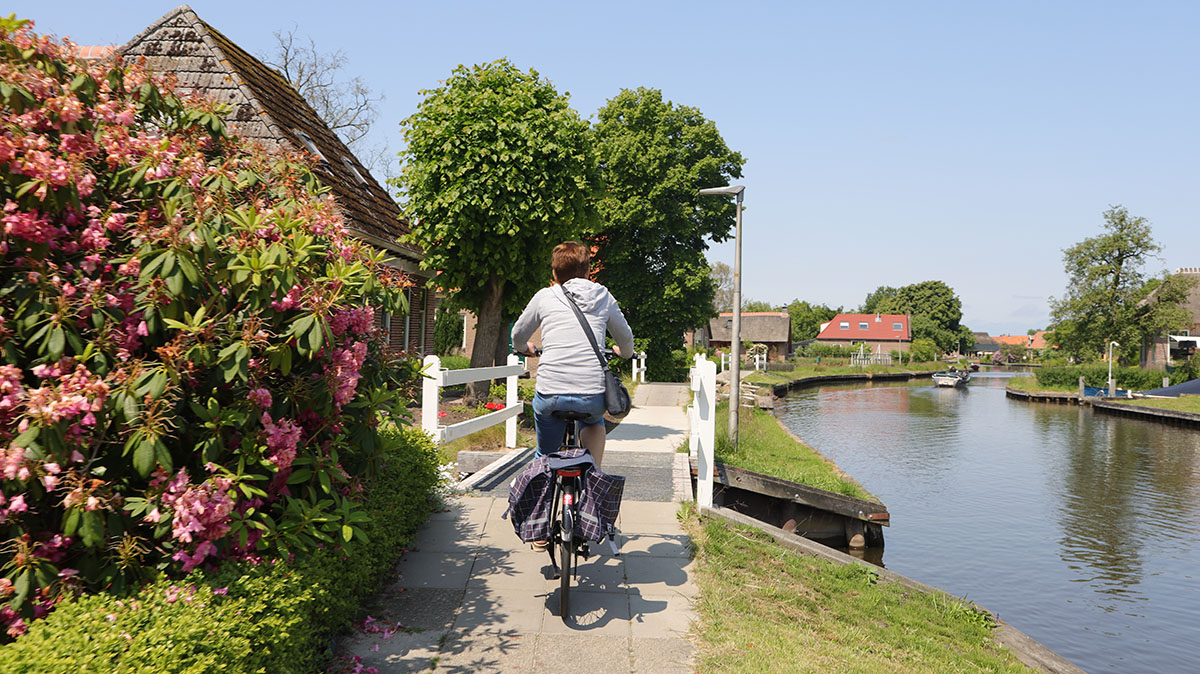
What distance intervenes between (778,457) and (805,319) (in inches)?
4294

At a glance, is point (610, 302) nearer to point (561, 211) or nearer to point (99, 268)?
point (99, 268)

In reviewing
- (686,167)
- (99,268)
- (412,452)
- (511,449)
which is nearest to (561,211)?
(511,449)

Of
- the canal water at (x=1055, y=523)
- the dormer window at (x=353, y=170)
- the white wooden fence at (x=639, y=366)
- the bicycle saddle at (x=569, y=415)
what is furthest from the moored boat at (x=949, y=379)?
the bicycle saddle at (x=569, y=415)

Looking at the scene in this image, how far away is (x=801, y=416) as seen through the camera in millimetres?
36500

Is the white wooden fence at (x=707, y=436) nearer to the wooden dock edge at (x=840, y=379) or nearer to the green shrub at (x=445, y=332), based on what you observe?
the green shrub at (x=445, y=332)

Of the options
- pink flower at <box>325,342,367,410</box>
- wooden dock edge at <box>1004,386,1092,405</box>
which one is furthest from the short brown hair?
wooden dock edge at <box>1004,386,1092,405</box>

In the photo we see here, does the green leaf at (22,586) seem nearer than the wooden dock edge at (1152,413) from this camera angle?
Yes

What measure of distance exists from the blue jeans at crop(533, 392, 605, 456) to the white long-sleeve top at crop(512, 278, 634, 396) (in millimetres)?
40

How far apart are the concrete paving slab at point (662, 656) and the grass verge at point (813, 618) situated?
77 millimetres

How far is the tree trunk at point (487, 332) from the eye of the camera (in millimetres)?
14758

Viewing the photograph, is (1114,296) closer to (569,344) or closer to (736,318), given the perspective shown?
(736,318)

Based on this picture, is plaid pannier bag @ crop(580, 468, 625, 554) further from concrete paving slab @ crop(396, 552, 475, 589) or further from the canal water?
the canal water

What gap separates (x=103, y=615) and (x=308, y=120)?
1678 cm

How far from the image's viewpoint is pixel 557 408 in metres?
4.69
